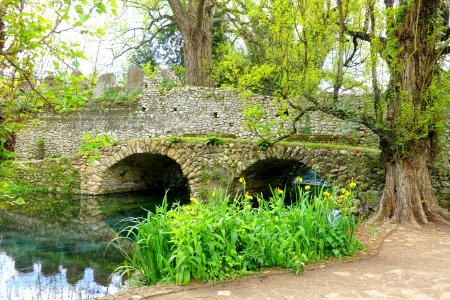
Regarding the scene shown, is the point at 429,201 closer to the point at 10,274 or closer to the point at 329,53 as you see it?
the point at 329,53

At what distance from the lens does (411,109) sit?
656 centimetres

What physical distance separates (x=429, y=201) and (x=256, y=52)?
11339 millimetres

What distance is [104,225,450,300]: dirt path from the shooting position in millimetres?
3555

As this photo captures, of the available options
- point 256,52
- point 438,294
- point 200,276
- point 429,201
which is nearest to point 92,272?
point 200,276

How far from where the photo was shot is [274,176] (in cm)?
1344

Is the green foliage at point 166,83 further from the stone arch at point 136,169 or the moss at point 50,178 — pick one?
the moss at point 50,178

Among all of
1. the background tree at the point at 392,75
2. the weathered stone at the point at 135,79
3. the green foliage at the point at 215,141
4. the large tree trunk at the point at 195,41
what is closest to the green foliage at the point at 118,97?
the weathered stone at the point at 135,79

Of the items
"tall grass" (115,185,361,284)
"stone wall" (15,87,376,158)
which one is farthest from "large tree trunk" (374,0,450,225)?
"stone wall" (15,87,376,158)

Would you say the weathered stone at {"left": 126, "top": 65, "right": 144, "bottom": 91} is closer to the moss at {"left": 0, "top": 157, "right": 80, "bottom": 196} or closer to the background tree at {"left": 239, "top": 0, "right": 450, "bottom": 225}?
the moss at {"left": 0, "top": 157, "right": 80, "bottom": 196}

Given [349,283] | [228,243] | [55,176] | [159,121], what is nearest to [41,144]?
[55,176]

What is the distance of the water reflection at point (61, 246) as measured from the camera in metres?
6.23

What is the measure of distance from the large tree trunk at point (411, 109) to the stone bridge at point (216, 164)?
6.62ft

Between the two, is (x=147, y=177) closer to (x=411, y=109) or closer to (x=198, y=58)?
(x=198, y=58)

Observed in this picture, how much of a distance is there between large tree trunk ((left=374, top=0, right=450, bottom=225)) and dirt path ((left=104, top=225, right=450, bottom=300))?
2.02 m
